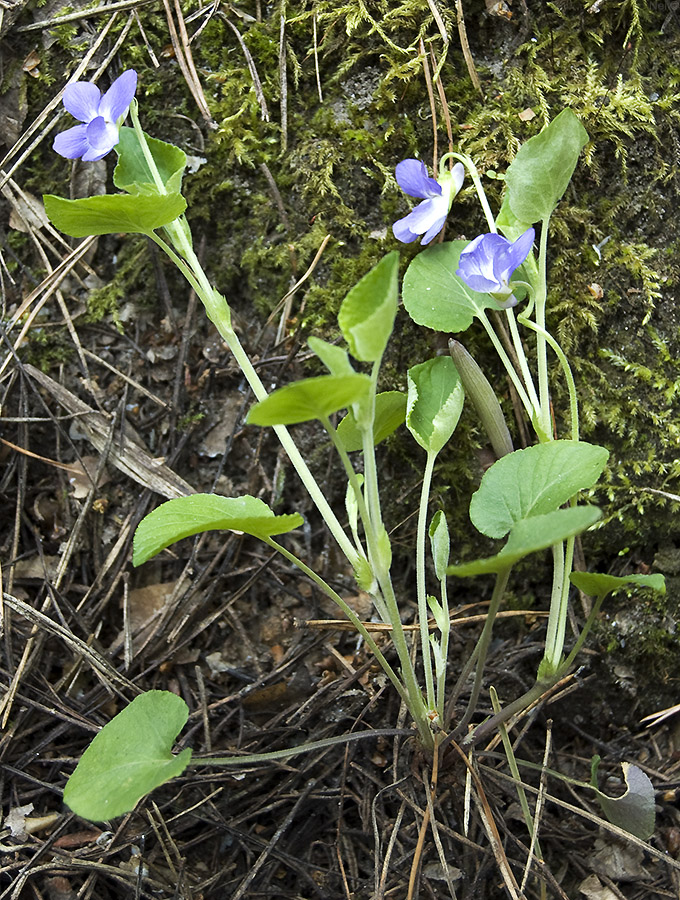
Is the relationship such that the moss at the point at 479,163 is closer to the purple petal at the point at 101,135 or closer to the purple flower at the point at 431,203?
the purple flower at the point at 431,203

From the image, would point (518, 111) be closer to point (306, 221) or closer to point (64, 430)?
point (306, 221)

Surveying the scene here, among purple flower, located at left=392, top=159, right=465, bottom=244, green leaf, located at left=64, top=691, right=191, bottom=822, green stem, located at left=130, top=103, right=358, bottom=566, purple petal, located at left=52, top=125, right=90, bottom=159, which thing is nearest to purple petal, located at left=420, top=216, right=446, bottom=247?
purple flower, located at left=392, top=159, right=465, bottom=244

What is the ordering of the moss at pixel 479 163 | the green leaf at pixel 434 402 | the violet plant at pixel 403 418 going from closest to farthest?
the violet plant at pixel 403 418, the green leaf at pixel 434 402, the moss at pixel 479 163

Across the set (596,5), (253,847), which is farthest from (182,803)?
(596,5)

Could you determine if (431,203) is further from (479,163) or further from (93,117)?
(93,117)

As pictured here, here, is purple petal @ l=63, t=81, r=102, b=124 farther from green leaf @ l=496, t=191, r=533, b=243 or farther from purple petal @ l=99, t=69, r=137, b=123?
green leaf @ l=496, t=191, r=533, b=243

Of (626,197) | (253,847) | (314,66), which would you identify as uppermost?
(314,66)

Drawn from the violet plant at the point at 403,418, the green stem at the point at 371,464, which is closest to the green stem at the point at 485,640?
the violet plant at the point at 403,418
